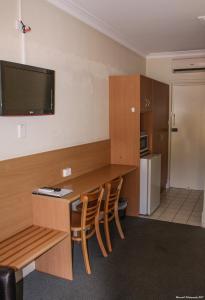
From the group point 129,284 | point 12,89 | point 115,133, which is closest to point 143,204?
point 115,133

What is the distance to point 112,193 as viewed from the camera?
3.17 meters

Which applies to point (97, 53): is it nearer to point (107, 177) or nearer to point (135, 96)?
point (135, 96)

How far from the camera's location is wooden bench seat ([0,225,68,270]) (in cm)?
203

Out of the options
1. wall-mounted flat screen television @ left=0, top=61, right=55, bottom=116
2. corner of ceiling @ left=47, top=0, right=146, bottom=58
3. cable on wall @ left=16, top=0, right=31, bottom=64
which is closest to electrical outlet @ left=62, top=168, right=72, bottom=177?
wall-mounted flat screen television @ left=0, top=61, right=55, bottom=116

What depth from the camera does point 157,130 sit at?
499 cm

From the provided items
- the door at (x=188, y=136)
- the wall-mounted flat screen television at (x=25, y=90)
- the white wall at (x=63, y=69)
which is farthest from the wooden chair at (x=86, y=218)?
the door at (x=188, y=136)

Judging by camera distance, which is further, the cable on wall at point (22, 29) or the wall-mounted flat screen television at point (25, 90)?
the cable on wall at point (22, 29)

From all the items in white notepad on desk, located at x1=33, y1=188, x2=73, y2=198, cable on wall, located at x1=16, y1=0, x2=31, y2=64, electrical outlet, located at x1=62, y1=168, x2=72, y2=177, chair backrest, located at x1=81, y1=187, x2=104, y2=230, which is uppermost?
cable on wall, located at x1=16, y1=0, x2=31, y2=64

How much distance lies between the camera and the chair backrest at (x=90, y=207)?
8.64 feet

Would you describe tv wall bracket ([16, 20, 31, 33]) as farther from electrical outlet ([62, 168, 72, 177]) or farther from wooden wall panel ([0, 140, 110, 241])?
electrical outlet ([62, 168, 72, 177])

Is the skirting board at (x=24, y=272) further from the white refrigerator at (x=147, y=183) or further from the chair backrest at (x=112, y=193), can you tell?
the white refrigerator at (x=147, y=183)

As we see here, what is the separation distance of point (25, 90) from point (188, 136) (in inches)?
154

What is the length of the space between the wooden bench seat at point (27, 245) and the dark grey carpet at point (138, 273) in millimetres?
458

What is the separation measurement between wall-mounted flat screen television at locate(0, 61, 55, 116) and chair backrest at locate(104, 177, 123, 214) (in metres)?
0.95
